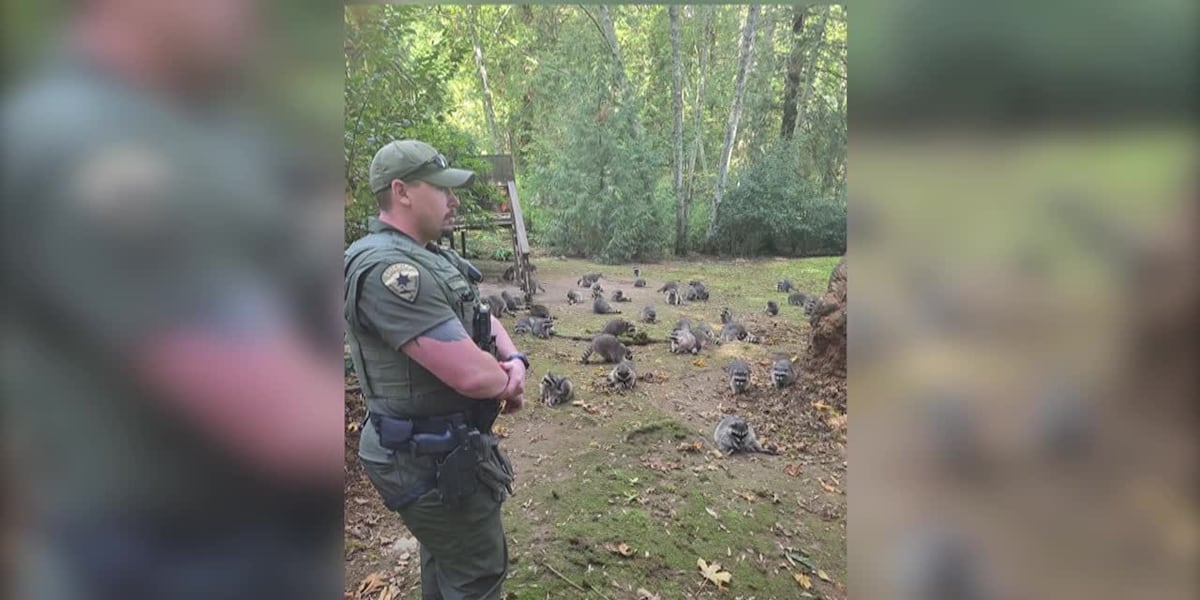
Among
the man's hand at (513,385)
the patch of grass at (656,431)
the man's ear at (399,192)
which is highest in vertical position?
the man's ear at (399,192)

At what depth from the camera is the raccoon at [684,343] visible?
8875mm

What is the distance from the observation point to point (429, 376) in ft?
7.48

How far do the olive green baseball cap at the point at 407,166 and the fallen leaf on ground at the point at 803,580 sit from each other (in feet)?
10.7

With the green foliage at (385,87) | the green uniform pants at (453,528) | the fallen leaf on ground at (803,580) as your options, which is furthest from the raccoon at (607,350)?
the green uniform pants at (453,528)

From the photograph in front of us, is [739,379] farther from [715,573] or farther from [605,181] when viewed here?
[605,181]

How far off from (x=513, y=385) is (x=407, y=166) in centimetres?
89

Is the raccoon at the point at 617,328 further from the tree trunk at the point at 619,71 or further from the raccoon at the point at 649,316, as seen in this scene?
the tree trunk at the point at 619,71

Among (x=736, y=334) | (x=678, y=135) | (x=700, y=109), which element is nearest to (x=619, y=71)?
(x=678, y=135)
